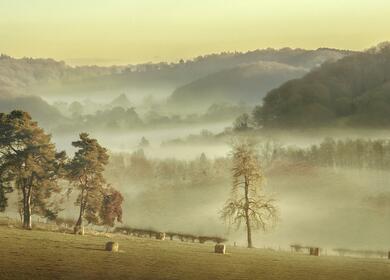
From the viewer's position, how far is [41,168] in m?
104

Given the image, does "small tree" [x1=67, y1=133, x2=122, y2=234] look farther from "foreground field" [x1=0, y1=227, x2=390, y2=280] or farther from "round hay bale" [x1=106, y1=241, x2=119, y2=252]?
"round hay bale" [x1=106, y1=241, x2=119, y2=252]

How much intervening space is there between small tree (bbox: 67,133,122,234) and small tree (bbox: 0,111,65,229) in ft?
8.70

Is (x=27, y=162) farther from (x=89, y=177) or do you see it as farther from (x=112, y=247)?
(x=112, y=247)

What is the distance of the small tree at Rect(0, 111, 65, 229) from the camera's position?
10206cm

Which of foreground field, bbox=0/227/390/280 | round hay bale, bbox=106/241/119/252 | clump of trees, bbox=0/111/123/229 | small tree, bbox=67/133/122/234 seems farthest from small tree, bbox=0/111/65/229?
round hay bale, bbox=106/241/119/252

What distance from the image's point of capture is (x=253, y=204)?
4422 inches

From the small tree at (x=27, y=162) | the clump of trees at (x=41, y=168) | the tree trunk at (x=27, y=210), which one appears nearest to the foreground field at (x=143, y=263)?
the tree trunk at (x=27, y=210)

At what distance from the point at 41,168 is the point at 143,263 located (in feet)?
144

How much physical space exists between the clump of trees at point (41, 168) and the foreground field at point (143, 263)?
70.6 ft

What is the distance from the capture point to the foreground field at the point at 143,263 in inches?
2250

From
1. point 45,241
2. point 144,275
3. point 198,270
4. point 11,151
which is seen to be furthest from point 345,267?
A: point 11,151

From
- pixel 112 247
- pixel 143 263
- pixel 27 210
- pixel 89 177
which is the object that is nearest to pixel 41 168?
pixel 27 210

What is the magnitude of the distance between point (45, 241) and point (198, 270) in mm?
18978

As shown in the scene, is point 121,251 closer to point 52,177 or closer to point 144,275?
point 144,275
